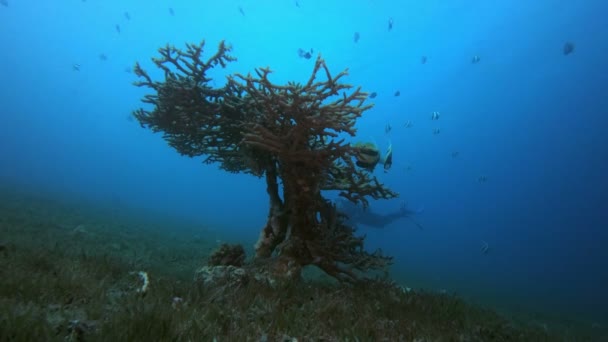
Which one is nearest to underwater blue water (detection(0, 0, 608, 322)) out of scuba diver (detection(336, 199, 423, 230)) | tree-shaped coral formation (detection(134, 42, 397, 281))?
scuba diver (detection(336, 199, 423, 230))

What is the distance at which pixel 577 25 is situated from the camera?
43875 mm

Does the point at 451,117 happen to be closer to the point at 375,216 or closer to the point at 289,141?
the point at 375,216

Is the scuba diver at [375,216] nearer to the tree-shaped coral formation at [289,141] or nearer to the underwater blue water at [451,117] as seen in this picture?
the underwater blue water at [451,117]

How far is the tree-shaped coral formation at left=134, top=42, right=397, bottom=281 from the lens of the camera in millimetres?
5477

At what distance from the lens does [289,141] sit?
5637 mm

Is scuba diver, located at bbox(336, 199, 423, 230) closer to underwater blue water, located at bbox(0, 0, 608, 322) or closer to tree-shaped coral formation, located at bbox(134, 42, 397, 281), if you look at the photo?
underwater blue water, located at bbox(0, 0, 608, 322)

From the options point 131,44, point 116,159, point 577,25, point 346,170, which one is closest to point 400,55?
point 577,25

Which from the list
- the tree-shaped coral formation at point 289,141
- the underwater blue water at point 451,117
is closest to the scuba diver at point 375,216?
the underwater blue water at point 451,117

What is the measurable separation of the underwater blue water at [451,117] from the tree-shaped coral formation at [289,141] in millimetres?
12819

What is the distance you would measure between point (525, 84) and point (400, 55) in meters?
31.4

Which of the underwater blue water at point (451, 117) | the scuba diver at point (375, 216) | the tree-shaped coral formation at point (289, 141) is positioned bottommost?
the tree-shaped coral formation at point (289, 141)

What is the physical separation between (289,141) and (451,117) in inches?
4413

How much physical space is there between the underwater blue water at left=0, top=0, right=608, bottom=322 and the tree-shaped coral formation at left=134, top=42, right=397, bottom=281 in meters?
12.8

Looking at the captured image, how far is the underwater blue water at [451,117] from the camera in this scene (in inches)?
1783
